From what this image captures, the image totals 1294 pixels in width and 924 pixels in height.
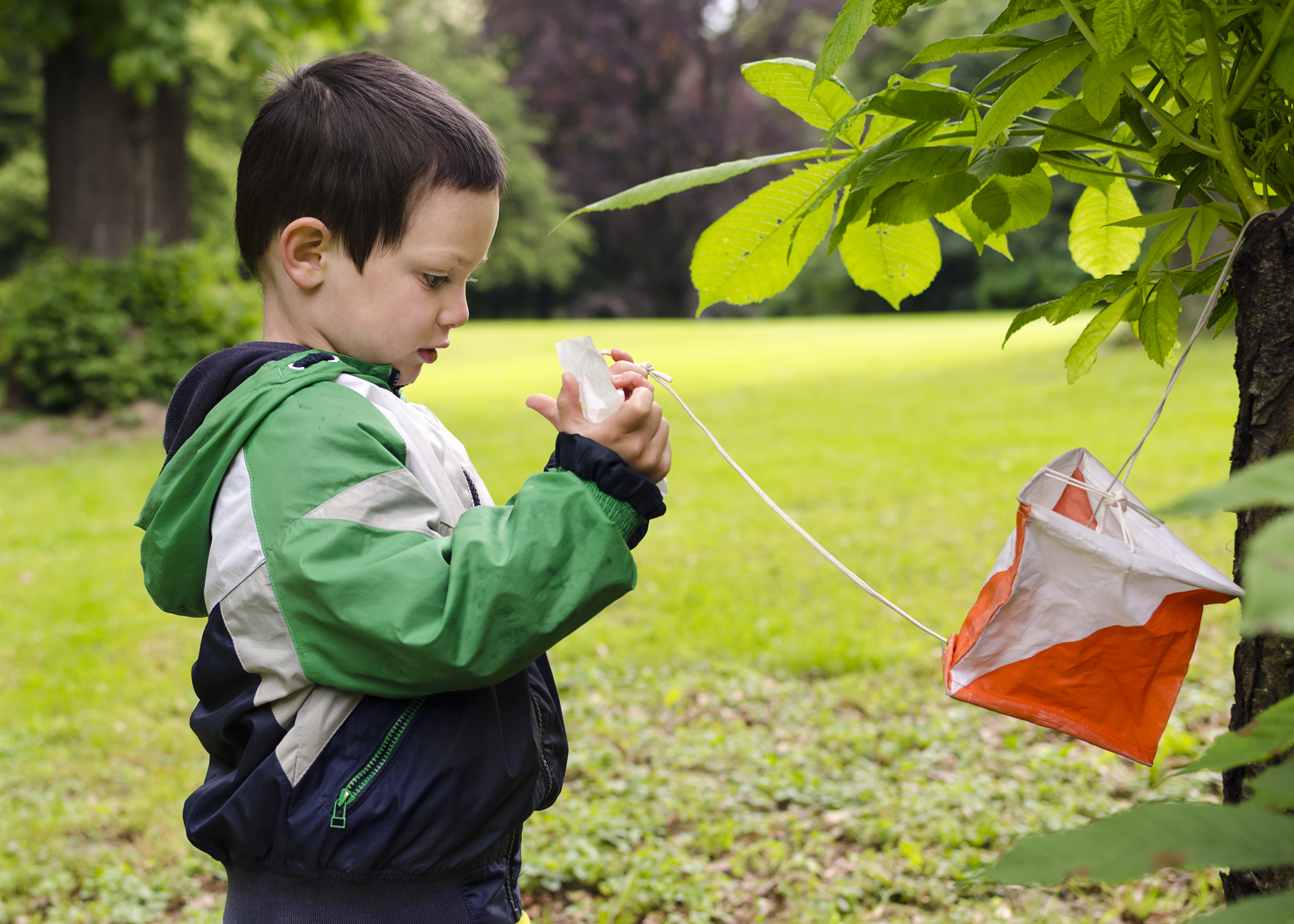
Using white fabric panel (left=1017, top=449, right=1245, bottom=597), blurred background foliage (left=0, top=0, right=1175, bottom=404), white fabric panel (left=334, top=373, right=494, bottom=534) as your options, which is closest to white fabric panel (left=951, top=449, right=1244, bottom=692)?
white fabric panel (left=1017, top=449, right=1245, bottom=597)

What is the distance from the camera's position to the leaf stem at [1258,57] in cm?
89

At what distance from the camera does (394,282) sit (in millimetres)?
1325

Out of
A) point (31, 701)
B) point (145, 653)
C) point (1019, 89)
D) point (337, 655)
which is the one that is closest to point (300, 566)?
point (337, 655)

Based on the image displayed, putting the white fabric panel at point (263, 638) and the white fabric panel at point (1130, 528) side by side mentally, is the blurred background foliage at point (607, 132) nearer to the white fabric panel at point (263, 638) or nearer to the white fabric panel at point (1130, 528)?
the white fabric panel at point (263, 638)

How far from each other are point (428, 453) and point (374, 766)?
399mm

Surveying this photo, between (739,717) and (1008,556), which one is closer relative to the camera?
(1008,556)

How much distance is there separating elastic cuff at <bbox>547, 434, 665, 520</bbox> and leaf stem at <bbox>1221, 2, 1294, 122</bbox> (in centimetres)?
71

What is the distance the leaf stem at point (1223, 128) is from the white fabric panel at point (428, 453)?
906mm

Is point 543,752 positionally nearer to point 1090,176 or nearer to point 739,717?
point 1090,176

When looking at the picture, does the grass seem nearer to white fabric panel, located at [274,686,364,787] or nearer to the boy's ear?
white fabric panel, located at [274,686,364,787]

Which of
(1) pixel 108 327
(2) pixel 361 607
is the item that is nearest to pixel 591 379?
(2) pixel 361 607

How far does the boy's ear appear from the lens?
133 cm

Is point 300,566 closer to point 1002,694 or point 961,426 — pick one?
point 1002,694

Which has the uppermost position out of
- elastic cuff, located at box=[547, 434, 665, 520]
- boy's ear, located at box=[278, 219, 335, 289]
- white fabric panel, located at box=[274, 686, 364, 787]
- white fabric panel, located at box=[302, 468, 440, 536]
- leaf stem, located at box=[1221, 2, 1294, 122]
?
leaf stem, located at box=[1221, 2, 1294, 122]
